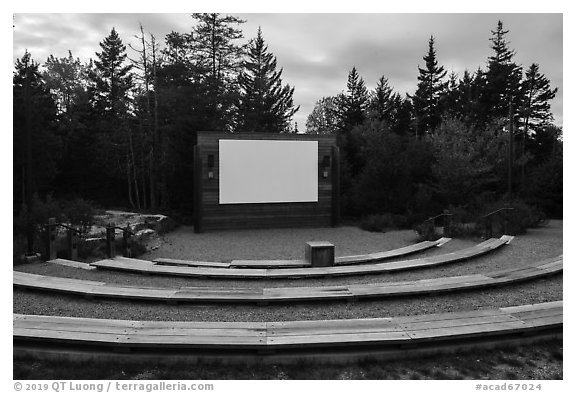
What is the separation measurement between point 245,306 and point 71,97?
88.6 ft

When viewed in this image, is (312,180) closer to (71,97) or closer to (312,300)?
(312,300)

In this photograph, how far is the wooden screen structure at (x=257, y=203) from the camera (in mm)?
14016

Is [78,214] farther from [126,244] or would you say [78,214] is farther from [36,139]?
[36,139]

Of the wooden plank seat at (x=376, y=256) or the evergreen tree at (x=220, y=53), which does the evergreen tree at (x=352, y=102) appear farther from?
the wooden plank seat at (x=376, y=256)

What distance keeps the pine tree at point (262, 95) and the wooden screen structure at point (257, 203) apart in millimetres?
8541

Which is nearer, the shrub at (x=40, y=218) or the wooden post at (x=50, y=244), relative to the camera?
the wooden post at (x=50, y=244)

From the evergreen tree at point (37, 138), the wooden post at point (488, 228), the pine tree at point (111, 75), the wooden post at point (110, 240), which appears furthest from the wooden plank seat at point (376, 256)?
the pine tree at point (111, 75)

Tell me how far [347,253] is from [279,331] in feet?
21.7

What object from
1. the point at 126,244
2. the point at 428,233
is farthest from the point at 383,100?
the point at 126,244

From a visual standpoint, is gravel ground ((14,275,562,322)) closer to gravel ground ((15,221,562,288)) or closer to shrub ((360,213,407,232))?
gravel ground ((15,221,562,288))

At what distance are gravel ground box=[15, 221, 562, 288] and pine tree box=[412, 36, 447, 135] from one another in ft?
59.3

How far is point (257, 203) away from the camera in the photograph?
47.5 ft

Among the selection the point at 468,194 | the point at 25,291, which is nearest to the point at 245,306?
the point at 25,291

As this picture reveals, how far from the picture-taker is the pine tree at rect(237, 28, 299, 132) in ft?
76.0
